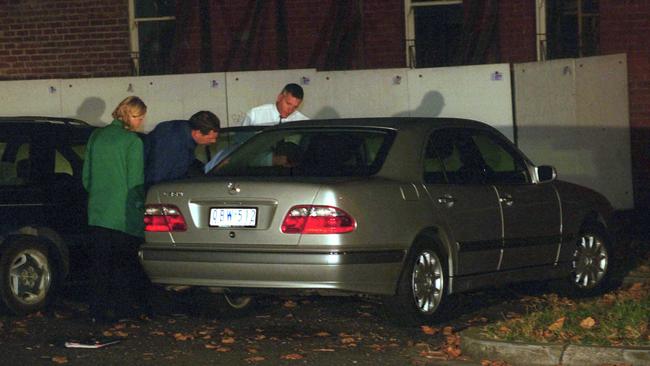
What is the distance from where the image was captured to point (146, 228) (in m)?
10.6

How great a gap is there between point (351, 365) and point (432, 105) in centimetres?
881

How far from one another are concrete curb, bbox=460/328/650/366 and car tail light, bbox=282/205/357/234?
3.63ft

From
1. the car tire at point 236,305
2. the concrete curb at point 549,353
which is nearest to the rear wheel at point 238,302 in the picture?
the car tire at point 236,305

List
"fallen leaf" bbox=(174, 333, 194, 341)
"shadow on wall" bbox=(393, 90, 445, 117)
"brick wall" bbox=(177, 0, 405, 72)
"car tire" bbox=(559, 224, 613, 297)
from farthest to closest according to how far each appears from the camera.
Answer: "brick wall" bbox=(177, 0, 405, 72)
"shadow on wall" bbox=(393, 90, 445, 117)
"car tire" bbox=(559, 224, 613, 297)
"fallen leaf" bbox=(174, 333, 194, 341)

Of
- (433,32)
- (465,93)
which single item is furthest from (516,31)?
(465,93)

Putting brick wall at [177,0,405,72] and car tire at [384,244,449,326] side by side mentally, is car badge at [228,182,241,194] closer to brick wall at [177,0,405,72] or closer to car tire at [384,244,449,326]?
car tire at [384,244,449,326]

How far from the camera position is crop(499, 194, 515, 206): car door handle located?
11.3m

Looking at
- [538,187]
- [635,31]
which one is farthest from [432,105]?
[538,187]

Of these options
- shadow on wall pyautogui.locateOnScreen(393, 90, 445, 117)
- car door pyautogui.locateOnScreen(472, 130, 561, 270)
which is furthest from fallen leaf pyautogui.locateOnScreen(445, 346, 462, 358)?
shadow on wall pyautogui.locateOnScreen(393, 90, 445, 117)

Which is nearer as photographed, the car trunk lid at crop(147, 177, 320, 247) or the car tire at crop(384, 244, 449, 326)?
the car trunk lid at crop(147, 177, 320, 247)

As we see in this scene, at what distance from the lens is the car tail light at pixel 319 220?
9852 millimetres

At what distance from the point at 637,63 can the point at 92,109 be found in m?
6.51

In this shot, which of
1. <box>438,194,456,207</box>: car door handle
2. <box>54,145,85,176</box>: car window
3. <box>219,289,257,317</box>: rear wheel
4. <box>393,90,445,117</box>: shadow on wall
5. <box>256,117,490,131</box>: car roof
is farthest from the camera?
<box>393,90,445,117</box>: shadow on wall

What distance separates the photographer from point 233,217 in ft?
33.4
